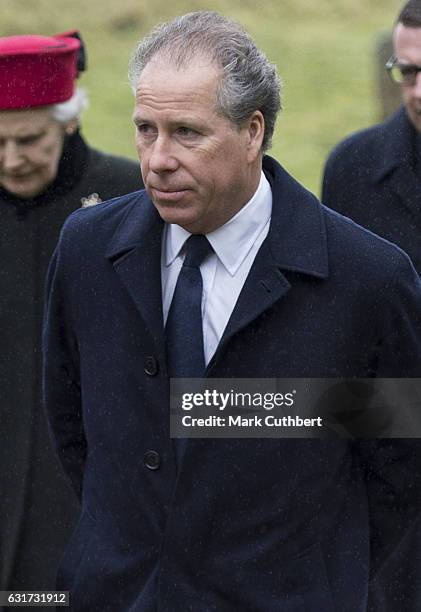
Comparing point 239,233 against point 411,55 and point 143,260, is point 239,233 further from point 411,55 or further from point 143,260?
point 411,55

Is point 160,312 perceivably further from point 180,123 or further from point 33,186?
point 33,186

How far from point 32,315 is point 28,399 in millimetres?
236

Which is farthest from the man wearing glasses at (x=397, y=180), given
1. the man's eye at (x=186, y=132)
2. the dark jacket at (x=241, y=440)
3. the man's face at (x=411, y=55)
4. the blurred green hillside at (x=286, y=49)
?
the blurred green hillside at (x=286, y=49)

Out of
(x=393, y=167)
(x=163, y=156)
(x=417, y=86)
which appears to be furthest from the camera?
(x=393, y=167)

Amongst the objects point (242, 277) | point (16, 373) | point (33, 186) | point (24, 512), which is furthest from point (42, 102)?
point (242, 277)

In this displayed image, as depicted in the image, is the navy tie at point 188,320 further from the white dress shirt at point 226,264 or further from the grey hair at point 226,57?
the grey hair at point 226,57

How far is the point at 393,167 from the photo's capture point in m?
4.28

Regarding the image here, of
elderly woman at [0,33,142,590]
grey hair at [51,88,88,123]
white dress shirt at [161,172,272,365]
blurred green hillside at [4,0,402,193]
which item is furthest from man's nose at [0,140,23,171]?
blurred green hillside at [4,0,402,193]

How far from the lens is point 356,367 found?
10.2 ft

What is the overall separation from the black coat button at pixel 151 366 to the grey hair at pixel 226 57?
480 mm

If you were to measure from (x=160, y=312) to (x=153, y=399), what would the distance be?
0.60 feet

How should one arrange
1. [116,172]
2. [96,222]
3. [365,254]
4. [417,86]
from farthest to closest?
[116,172]
[417,86]
[96,222]
[365,254]

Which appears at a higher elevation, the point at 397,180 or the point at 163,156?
the point at 163,156

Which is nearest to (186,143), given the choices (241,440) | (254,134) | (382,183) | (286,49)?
(254,134)
